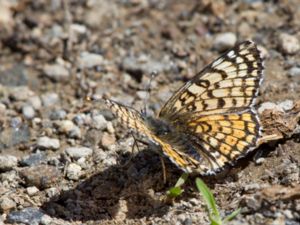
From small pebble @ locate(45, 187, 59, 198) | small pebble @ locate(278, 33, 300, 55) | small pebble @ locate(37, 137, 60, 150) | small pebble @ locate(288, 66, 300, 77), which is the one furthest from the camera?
small pebble @ locate(278, 33, 300, 55)

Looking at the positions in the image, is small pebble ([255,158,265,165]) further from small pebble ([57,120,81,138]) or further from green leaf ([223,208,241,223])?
small pebble ([57,120,81,138])

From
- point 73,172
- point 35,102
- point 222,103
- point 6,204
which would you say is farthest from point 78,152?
point 222,103

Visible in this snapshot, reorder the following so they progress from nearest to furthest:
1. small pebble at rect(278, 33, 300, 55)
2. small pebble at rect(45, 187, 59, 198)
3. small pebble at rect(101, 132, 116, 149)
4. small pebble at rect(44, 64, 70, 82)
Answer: small pebble at rect(45, 187, 59, 198) → small pebble at rect(101, 132, 116, 149) → small pebble at rect(278, 33, 300, 55) → small pebble at rect(44, 64, 70, 82)

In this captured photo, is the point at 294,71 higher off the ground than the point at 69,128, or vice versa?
the point at 294,71

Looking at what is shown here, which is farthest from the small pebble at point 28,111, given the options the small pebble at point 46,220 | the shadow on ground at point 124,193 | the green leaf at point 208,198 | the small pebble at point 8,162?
the green leaf at point 208,198

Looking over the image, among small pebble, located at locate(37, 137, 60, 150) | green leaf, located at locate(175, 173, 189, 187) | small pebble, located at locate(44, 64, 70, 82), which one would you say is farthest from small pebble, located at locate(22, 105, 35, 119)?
green leaf, located at locate(175, 173, 189, 187)

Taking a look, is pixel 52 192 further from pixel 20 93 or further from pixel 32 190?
pixel 20 93

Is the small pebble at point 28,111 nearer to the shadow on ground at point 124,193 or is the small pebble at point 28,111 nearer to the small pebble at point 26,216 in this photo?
the shadow on ground at point 124,193
